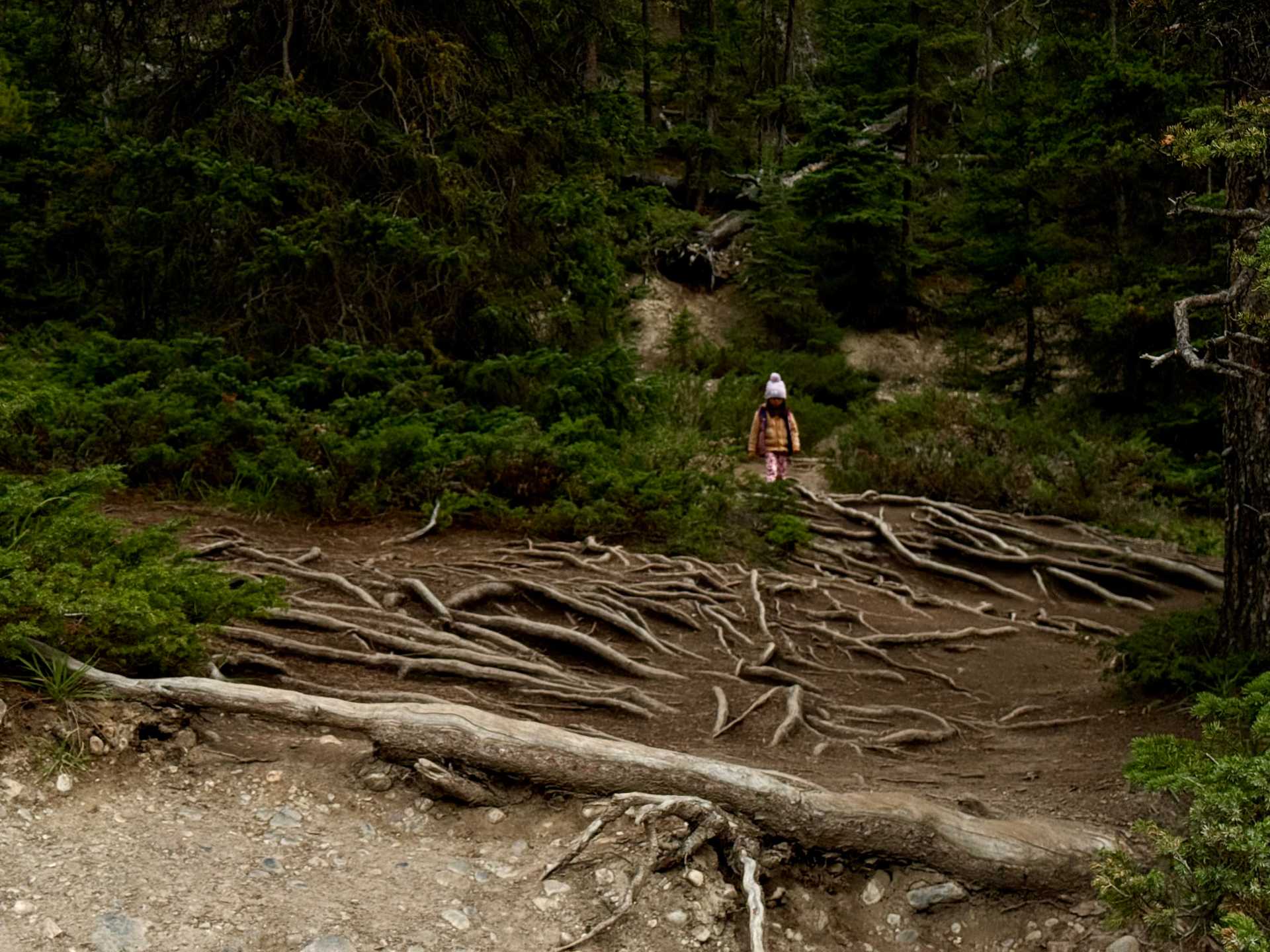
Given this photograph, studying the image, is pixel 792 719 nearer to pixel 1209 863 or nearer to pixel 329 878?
pixel 1209 863

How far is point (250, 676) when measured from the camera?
519 centimetres

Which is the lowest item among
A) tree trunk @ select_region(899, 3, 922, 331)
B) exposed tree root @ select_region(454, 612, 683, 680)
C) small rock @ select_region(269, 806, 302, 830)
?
exposed tree root @ select_region(454, 612, 683, 680)

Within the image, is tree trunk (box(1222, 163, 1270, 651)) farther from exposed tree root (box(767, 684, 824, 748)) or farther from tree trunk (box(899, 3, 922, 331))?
tree trunk (box(899, 3, 922, 331))

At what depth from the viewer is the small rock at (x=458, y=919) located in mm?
3494

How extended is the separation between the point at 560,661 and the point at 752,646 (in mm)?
1669

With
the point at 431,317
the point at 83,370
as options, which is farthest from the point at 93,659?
the point at 431,317

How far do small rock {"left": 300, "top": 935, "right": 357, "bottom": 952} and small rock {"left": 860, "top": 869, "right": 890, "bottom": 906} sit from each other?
73.7 inches

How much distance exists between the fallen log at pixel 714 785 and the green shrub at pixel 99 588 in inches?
6.0

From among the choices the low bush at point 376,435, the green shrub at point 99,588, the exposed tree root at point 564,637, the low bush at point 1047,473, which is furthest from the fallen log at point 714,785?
the low bush at point 1047,473

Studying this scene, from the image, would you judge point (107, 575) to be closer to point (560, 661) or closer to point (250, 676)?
point (250, 676)

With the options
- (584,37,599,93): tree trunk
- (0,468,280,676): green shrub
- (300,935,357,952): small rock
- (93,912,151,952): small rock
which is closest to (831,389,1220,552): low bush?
(584,37,599,93): tree trunk

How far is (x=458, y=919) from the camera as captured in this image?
352 centimetres

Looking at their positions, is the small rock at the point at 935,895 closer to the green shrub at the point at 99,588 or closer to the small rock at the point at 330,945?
the small rock at the point at 330,945

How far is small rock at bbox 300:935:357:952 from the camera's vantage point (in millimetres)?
3262
